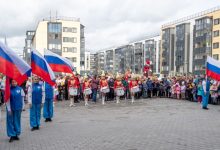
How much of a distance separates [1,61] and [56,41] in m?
83.5

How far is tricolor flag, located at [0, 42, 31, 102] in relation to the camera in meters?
10.2

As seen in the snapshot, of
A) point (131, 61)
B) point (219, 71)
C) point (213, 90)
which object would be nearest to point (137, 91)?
point (213, 90)

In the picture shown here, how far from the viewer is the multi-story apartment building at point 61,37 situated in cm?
9138

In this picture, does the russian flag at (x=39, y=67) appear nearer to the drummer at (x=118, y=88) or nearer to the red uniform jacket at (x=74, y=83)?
the red uniform jacket at (x=74, y=83)

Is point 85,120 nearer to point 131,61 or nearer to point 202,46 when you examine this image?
point 202,46

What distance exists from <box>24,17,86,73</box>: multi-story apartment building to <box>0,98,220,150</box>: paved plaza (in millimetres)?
76485

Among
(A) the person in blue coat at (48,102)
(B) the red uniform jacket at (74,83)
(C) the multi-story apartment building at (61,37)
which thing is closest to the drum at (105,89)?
(B) the red uniform jacket at (74,83)

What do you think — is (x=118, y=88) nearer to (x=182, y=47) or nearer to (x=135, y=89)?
(x=135, y=89)

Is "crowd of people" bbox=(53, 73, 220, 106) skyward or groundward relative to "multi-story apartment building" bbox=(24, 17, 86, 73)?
groundward

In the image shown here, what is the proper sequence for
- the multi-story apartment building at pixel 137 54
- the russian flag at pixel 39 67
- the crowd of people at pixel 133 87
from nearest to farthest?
the russian flag at pixel 39 67
the crowd of people at pixel 133 87
the multi-story apartment building at pixel 137 54

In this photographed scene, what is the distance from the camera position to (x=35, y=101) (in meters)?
13.3

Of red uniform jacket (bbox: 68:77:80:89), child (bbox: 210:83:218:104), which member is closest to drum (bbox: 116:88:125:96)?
red uniform jacket (bbox: 68:77:80:89)

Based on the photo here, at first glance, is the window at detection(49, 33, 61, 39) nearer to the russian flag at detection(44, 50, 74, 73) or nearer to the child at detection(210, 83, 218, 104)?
the child at detection(210, 83, 218, 104)

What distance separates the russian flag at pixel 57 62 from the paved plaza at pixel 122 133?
7.04 ft
